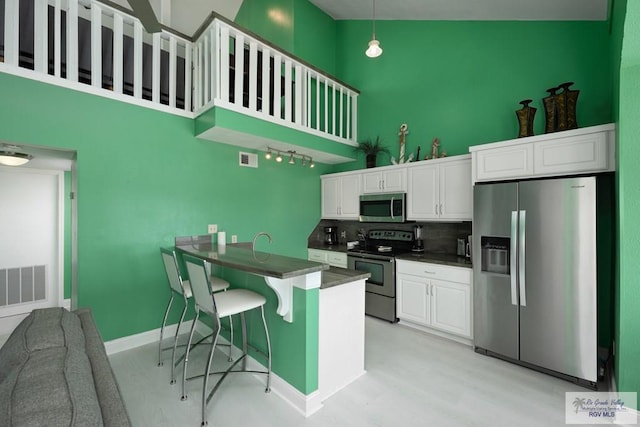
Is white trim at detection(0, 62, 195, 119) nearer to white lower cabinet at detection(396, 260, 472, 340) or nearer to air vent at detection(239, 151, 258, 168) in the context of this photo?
air vent at detection(239, 151, 258, 168)

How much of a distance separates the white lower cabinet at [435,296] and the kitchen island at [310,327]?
117 cm

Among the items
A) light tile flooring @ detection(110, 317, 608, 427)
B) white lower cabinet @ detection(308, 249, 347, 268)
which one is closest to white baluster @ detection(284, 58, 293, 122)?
white lower cabinet @ detection(308, 249, 347, 268)

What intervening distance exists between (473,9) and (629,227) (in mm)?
2943

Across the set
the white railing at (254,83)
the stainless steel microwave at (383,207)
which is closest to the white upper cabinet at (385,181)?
the stainless steel microwave at (383,207)

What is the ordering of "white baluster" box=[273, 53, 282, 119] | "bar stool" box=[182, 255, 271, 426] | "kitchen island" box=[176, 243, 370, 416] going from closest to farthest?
1. "bar stool" box=[182, 255, 271, 426]
2. "kitchen island" box=[176, 243, 370, 416]
3. "white baluster" box=[273, 53, 282, 119]

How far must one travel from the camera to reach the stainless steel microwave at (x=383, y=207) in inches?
147

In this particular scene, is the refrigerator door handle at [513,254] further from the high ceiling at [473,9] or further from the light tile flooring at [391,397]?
the high ceiling at [473,9]

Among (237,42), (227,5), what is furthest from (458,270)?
(227,5)

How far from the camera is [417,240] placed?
3822mm

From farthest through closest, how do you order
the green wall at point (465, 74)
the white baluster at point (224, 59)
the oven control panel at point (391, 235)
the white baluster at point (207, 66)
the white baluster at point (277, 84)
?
the oven control panel at point (391, 235)
the white baluster at point (277, 84)
the white baluster at point (207, 66)
the white baluster at point (224, 59)
the green wall at point (465, 74)

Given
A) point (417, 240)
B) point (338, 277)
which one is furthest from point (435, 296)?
point (338, 277)

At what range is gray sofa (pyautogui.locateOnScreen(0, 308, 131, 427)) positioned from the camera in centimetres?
69

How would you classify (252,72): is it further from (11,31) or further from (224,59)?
(11,31)

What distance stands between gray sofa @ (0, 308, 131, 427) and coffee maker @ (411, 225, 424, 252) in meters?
3.42
